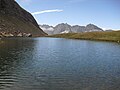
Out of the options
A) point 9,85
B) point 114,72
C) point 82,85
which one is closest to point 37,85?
point 9,85

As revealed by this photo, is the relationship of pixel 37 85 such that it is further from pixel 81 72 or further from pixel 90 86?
pixel 81 72

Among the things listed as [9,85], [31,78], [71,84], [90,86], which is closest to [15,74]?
[31,78]

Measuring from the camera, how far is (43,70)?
47.0 meters

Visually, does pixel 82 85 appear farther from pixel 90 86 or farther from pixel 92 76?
pixel 92 76

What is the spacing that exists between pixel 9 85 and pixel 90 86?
12.6 m

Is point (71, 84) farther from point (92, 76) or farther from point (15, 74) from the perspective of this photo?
point (15, 74)

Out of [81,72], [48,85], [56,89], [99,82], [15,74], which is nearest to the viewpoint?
[56,89]

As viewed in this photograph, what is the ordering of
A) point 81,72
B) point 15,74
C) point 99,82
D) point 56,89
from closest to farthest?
point 56,89, point 99,82, point 15,74, point 81,72

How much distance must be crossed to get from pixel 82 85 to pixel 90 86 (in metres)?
1.29

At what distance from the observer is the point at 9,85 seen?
34.6 metres

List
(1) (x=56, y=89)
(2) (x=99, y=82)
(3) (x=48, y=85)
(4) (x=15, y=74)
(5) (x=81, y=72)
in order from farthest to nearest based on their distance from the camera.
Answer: (5) (x=81, y=72) < (4) (x=15, y=74) < (2) (x=99, y=82) < (3) (x=48, y=85) < (1) (x=56, y=89)

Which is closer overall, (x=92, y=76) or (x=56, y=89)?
(x=56, y=89)

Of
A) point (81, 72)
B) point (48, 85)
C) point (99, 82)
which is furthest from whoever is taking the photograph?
point (81, 72)

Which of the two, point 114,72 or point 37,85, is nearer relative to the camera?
point 37,85
